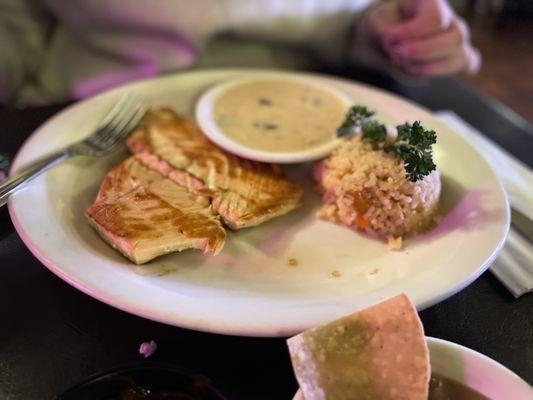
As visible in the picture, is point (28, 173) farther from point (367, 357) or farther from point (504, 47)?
point (504, 47)

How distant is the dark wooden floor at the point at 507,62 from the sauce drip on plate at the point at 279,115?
2583mm

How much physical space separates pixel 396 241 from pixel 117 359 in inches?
24.9

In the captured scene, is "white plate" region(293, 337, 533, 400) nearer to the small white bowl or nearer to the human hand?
the small white bowl

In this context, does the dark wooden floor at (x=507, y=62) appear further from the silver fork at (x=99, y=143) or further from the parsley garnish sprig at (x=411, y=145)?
the silver fork at (x=99, y=143)

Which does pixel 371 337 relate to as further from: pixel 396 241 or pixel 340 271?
pixel 396 241

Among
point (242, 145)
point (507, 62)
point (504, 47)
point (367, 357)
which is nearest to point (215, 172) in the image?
point (242, 145)

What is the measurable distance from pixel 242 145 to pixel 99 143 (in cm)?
37

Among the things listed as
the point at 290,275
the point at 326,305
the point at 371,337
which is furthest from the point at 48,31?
the point at 371,337

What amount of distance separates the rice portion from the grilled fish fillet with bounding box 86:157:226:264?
0.31 metres

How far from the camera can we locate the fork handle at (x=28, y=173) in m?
1.09

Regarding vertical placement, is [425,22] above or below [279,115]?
above

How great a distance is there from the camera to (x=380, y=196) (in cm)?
121

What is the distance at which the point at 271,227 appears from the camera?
1.26 m

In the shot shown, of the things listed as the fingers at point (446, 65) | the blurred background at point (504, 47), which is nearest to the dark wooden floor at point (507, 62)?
the blurred background at point (504, 47)
